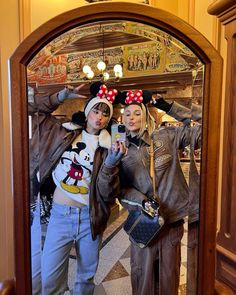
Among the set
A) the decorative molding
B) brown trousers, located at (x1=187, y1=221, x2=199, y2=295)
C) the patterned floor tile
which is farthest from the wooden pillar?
the decorative molding

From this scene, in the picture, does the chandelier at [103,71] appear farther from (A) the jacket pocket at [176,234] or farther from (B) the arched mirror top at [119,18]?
(A) the jacket pocket at [176,234]

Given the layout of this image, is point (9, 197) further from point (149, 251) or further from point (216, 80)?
point (216, 80)

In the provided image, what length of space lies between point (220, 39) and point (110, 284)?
4.11ft

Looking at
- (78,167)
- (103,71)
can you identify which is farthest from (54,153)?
(103,71)

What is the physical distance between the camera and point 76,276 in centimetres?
80

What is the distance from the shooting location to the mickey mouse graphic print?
75cm

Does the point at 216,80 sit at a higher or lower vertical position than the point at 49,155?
higher

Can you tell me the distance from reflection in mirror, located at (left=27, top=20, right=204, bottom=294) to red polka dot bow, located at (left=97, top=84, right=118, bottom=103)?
0.05 feet

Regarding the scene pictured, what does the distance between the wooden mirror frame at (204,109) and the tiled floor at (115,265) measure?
0.10 meters

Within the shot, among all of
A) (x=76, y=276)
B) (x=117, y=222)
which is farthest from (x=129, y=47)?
(x=76, y=276)

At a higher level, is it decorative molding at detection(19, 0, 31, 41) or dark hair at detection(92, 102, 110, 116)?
decorative molding at detection(19, 0, 31, 41)

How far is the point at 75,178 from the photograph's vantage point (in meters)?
0.75

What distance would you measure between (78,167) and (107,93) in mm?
242

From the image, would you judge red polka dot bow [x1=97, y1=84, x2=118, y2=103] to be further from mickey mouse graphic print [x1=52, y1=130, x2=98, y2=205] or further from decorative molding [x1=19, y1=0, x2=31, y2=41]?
decorative molding [x1=19, y1=0, x2=31, y2=41]
